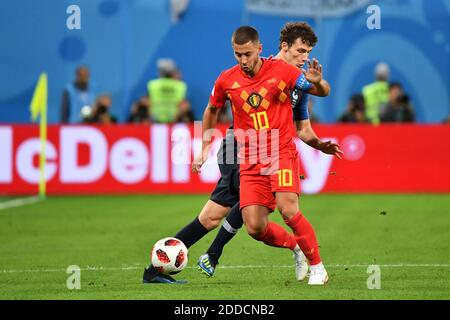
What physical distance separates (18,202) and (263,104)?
949 cm

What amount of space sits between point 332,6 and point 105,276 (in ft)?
43.9

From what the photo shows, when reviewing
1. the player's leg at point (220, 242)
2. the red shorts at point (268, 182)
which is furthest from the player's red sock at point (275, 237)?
the player's leg at point (220, 242)

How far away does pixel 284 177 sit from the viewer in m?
8.65

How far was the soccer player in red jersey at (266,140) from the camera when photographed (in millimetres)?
8648

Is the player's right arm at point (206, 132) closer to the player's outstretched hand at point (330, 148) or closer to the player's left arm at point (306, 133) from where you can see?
the player's left arm at point (306, 133)

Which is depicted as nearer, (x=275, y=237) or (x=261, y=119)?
(x=261, y=119)

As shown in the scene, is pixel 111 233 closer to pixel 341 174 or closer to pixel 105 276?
pixel 105 276

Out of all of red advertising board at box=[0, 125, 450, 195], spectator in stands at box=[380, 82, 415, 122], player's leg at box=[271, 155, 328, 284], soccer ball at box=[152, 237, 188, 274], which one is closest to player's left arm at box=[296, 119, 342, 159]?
player's leg at box=[271, 155, 328, 284]

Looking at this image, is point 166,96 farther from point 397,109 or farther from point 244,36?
point 244,36

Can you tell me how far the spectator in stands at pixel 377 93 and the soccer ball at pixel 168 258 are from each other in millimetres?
12346

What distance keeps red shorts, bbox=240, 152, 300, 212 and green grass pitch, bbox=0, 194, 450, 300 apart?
668 millimetres

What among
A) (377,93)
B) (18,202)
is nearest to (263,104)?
(18,202)

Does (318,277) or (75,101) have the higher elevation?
(75,101)
